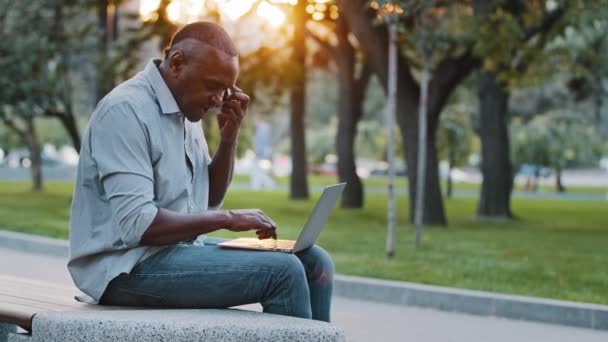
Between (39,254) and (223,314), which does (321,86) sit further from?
(223,314)

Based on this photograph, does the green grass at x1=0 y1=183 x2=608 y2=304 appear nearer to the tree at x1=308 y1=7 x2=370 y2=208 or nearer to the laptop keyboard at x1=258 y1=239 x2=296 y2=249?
the tree at x1=308 y1=7 x2=370 y2=208

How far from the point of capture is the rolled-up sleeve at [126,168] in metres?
3.62

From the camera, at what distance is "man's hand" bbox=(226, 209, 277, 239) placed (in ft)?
12.2

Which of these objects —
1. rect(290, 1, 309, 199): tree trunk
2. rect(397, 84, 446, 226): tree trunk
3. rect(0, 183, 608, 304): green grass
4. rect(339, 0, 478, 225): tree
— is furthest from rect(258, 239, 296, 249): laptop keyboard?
rect(290, 1, 309, 199): tree trunk

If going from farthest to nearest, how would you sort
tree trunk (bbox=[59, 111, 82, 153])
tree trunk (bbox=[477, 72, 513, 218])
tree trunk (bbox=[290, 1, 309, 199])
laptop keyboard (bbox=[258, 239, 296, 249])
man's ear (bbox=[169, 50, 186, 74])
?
tree trunk (bbox=[290, 1, 309, 199]), tree trunk (bbox=[59, 111, 82, 153]), tree trunk (bbox=[477, 72, 513, 218]), laptop keyboard (bbox=[258, 239, 296, 249]), man's ear (bbox=[169, 50, 186, 74])

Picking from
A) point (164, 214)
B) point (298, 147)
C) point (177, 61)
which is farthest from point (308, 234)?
point (298, 147)

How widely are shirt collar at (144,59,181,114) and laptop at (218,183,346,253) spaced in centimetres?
56

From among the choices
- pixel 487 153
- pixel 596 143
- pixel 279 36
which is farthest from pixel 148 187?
pixel 596 143

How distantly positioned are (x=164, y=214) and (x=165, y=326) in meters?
0.40

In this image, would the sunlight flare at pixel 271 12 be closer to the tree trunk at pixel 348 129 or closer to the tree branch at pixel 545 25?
the tree trunk at pixel 348 129

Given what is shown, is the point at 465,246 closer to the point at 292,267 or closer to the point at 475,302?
the point at 475,302

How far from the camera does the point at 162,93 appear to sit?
12.8ft

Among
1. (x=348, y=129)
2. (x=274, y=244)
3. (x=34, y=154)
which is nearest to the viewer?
(x=274, y=244)

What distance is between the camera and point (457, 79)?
1848 cm
